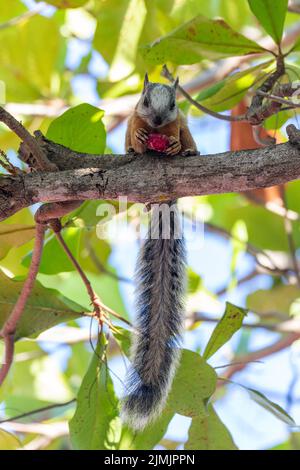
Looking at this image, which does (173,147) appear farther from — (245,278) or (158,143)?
(245,278)

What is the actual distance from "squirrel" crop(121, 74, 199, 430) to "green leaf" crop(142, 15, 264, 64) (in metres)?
0.16

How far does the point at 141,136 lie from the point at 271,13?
1.78 ft

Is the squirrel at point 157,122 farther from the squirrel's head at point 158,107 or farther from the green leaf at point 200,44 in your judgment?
the green leaf at point 200,44

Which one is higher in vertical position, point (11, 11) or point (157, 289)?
point (11, 11)

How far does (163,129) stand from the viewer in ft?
8.59

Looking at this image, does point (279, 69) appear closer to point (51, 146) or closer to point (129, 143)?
point (129, 143)

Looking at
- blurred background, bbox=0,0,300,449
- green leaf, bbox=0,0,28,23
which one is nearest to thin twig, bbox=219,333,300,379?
blurred background, bbox=0,0,300,449

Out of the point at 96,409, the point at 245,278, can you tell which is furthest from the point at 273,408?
the point at 245,278

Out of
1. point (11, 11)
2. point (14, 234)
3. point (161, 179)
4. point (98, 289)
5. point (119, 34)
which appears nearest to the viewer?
point (161, 179)

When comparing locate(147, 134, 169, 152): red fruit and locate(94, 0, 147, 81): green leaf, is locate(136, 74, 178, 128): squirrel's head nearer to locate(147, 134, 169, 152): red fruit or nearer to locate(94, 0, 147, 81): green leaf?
locate(147, 134, 169, 152): red fruit

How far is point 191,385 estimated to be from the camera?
2.39 meters

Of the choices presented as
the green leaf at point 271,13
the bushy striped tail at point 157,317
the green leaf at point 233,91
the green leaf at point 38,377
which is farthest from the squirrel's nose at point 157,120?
the green leaf at point 38,377

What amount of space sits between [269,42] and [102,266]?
1.28 metres
